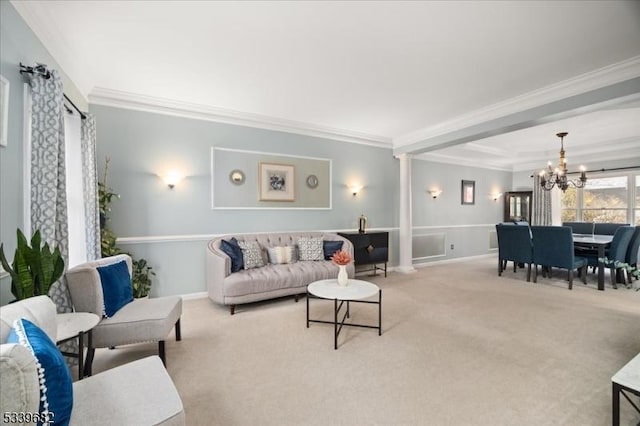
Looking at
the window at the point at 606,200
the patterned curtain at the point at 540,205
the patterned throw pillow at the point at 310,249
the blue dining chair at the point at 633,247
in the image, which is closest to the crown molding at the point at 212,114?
the patterned throw pillow at the point at 310,249

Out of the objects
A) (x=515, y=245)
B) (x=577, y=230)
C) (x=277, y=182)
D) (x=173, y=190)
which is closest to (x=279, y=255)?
(x=277, y=182)

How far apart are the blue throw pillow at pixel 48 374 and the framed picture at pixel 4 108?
1.32 m

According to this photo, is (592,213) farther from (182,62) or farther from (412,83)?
(182,62)

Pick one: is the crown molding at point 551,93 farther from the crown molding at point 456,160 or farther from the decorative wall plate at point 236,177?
the decorative wall plate at point 236,177

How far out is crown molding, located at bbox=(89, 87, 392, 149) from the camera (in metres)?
3.48

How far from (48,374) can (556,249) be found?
6200mm

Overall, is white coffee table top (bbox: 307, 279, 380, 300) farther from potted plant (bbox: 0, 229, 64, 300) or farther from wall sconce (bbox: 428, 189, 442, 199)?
wall sconce (bbox: 428, 189, 442, 199)

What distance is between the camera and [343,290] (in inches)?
112

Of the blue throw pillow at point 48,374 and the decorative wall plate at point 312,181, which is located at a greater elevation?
the decorative wall plate at point 312,181

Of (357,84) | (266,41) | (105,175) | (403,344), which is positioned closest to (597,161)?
(357,84)

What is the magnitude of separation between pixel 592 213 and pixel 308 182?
22.7 ft

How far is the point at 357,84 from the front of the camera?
3.27 metres

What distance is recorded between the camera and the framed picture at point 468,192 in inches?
283

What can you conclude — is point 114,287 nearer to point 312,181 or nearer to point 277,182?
point 277,182
